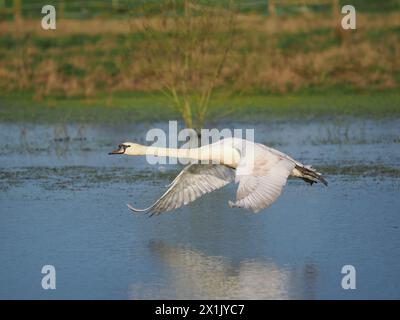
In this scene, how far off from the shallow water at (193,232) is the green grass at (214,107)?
3939mm

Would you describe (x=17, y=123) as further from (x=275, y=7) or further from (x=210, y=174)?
(x=275, y=7)

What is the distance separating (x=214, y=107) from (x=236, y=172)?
37.6 feet

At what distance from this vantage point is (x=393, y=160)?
14.7 metres

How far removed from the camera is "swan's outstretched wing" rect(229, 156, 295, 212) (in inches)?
352

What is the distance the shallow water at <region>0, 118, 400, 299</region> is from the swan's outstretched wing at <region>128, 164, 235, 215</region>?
0.34 meters

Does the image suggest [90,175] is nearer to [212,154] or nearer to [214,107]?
[212,154]

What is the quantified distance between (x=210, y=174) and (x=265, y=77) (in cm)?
1320

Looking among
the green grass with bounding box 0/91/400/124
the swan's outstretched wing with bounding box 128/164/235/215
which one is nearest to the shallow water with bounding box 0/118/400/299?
the swan's outstretched wing with bounding box 128/164/235/215

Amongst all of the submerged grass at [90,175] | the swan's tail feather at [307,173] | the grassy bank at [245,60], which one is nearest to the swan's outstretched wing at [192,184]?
the swan's tail feather at [307,173]

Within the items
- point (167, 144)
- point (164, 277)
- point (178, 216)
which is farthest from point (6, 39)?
point (164, 277)

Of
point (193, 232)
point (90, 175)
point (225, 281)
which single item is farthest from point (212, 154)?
point (90, 175)

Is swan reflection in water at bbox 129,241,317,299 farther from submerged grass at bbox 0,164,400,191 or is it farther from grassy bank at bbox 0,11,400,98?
grassy bank at bbox 0,11,400,98

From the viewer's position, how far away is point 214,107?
2089cm

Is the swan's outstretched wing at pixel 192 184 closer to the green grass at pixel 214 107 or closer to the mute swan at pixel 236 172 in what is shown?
the mute swan at pixel 236 172
